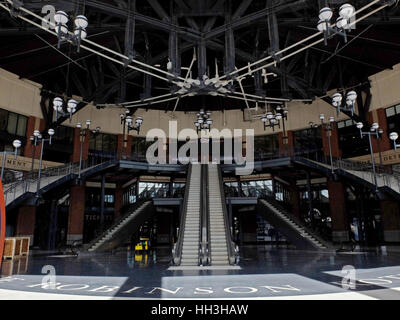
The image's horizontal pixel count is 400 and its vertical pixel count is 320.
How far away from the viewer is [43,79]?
918 inches

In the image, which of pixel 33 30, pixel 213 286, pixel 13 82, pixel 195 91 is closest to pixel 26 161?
pixel 13 82

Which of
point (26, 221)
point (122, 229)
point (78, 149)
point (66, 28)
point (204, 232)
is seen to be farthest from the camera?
point (78, 149)

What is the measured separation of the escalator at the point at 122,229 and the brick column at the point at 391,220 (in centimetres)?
1695

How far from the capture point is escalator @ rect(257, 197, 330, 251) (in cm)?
1762

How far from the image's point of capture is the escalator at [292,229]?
17.6 metres

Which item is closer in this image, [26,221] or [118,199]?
[26,221]

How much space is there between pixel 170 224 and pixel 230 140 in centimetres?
1017

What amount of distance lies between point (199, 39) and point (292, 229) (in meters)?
12.4

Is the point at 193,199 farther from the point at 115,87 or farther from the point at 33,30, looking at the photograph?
the point at 33,30

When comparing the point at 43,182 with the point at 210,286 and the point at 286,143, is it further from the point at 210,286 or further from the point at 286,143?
the point at 286,143

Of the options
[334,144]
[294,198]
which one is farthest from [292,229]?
[334,144]

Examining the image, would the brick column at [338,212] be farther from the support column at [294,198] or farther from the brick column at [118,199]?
the brick column at [118,199]

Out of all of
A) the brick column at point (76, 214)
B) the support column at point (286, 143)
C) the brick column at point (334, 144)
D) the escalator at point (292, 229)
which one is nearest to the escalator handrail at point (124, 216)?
the brick column at point (76, 214)

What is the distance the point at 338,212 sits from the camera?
79.4 feet
